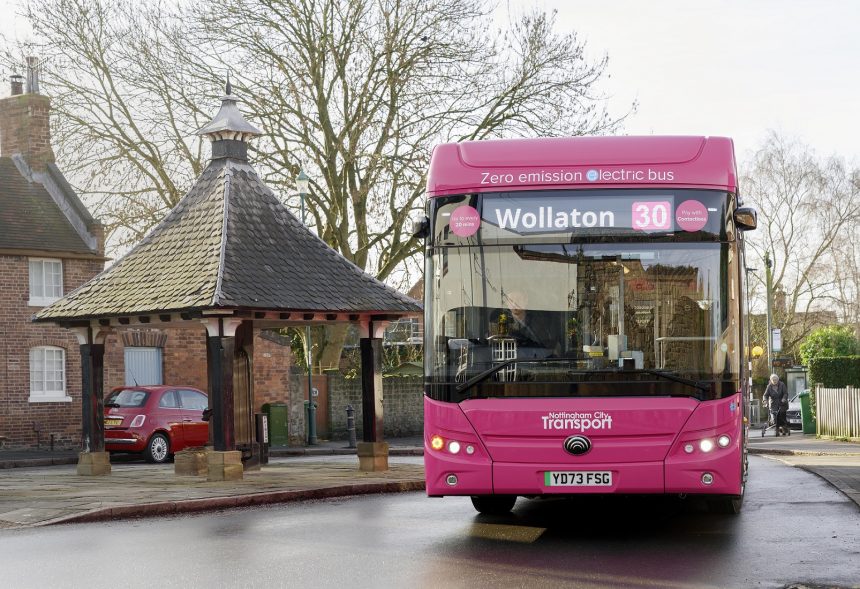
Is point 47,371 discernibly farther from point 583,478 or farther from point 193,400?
point 583,478

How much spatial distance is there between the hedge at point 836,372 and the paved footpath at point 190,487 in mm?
8936

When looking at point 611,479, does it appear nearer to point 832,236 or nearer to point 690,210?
point 690,210

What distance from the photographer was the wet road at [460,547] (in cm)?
942

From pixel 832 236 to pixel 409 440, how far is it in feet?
97.5

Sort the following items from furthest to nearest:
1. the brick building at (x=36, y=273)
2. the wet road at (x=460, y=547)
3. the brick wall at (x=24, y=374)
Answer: the brick building at (x=36, y=273)
the brick wall at (x=24, y=374)
the wet road at (x=460, y=547)

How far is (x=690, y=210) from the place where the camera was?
11195mm

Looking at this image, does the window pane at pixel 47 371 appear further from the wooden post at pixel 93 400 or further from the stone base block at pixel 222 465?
the stone base block at pixel 222 465

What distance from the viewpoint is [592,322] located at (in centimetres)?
1095

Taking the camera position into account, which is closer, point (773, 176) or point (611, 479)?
point (611, 479)

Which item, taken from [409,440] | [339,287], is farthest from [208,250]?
[409,440]

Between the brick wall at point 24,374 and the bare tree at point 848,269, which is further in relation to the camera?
the bare tree at point 848,269

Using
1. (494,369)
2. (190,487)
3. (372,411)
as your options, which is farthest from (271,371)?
(494,369)

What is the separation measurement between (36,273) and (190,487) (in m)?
17.8

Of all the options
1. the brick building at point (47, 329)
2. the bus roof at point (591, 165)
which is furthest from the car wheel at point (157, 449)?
the bus roof at point (591, 165)
